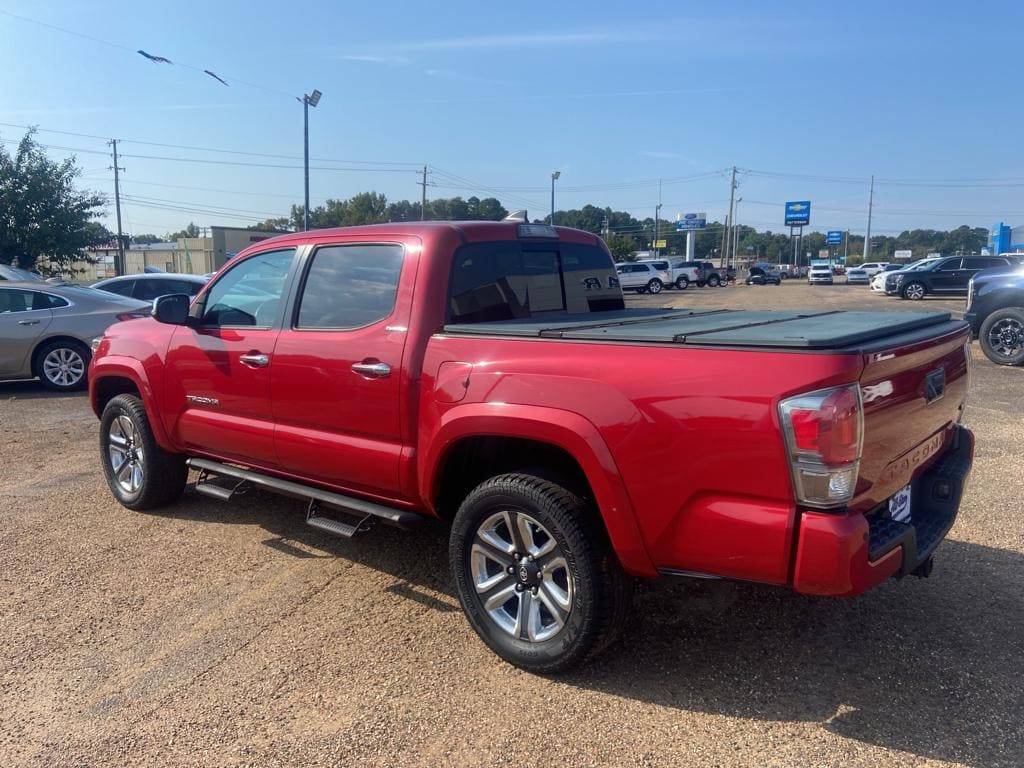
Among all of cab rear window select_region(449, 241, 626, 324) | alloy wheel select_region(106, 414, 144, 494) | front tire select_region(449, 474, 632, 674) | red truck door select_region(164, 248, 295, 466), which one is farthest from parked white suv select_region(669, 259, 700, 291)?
front tire select_region(449, 474, 632, 674)

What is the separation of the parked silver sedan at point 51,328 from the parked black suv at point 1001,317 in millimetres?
12072

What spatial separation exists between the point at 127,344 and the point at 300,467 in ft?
6.44

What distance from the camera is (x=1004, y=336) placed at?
37.8 ft

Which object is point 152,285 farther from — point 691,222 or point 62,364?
point 691,222

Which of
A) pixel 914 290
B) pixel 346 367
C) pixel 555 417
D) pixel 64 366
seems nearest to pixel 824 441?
pixel 555 417

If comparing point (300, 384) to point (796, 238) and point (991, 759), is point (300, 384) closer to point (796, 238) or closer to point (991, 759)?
point (991, 759)

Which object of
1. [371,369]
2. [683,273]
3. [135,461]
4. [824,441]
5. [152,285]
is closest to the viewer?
[824,441]

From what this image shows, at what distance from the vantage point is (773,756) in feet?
8.82

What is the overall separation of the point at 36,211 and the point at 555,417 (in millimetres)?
30986

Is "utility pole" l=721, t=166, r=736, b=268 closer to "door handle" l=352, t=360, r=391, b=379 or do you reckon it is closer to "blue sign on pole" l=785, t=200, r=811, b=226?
"blue sign on pole" l=785, t=200, r=811, b=226

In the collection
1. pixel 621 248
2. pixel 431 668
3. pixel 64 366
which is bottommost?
pixel 431 668

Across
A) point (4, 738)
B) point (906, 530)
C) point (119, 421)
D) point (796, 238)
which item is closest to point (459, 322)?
point (906, 530)

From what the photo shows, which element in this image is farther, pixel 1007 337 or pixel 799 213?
pixel 799 213

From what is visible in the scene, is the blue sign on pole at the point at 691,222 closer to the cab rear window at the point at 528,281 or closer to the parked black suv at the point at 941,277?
the parked black suv at the point at 941,277
